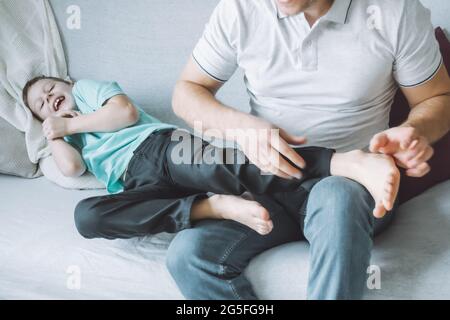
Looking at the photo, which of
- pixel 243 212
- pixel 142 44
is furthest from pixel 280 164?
pixel 142 44

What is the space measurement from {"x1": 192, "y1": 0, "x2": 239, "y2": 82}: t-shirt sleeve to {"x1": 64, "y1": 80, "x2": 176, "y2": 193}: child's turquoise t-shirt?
23 centimetres

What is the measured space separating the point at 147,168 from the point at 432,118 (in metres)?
0.64

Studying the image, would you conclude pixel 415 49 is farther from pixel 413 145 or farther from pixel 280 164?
pixel 280 164

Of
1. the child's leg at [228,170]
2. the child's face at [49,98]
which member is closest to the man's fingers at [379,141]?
the child's leg at [228,170]

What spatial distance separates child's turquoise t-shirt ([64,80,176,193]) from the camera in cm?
141

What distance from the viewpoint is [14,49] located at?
1752 mm

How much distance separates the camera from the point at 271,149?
1030 millimetres

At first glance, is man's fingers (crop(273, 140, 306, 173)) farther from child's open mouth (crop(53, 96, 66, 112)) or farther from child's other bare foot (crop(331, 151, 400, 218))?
child's open mouth (crop(53, 96, 66, 112))

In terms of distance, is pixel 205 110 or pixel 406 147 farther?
pixel 205 110

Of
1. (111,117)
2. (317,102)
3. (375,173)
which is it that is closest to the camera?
(375,173)

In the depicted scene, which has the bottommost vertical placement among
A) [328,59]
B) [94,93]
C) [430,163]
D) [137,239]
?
[137,239]

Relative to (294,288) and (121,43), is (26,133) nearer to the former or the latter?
(121,43)

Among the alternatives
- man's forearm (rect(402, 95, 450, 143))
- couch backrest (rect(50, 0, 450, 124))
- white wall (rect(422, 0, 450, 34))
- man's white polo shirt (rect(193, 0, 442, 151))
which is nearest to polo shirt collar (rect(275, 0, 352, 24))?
man's white polo shirt (rect(193, 0, 442, 151))
